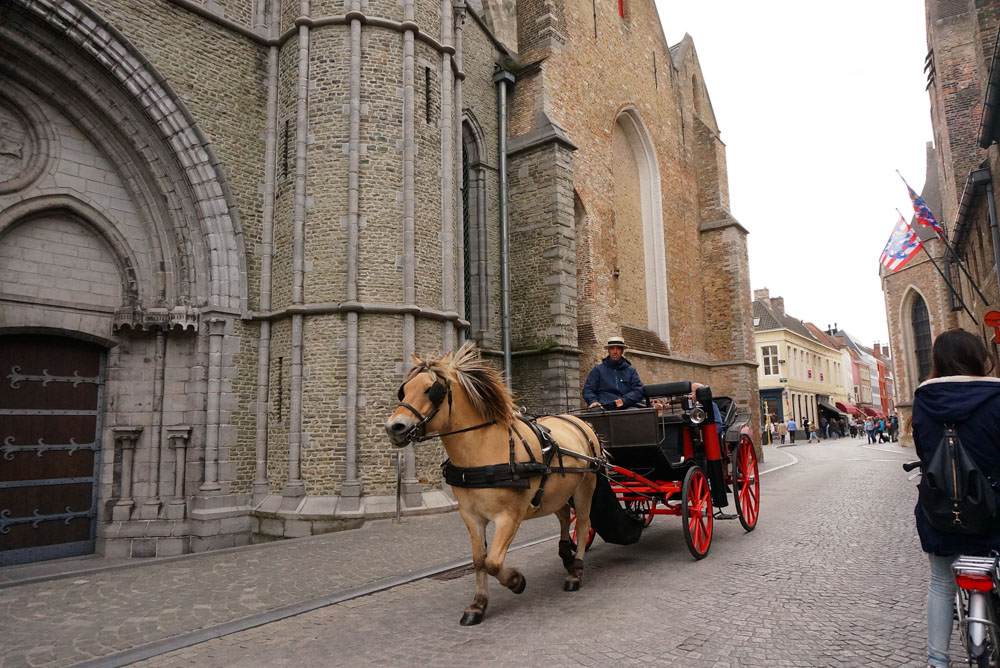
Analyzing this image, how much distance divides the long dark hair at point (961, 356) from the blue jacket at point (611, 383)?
3.50 m

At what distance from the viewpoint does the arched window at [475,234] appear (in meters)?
13.4

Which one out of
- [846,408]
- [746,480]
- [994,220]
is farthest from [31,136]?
[846,408]

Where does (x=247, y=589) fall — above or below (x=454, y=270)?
below

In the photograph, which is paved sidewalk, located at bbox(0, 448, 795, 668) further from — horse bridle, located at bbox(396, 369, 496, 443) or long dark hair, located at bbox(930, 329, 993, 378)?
long dark hair, located at bbox(930, 329, 993, 378)

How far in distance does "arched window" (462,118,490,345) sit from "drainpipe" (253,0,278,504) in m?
4.20

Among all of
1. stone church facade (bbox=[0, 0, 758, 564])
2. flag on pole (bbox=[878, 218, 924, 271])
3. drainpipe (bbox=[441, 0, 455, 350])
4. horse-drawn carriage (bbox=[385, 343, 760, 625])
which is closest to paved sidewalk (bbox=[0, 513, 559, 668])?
stone church facade (bbox=[0, 0, 758, 564])

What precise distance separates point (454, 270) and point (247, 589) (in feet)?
20.5

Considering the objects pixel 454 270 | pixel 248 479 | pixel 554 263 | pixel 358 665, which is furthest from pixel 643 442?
pixel 554 263

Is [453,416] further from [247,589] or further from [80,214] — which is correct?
[80,214]

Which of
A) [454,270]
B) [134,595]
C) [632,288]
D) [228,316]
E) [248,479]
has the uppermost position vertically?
[632,288]

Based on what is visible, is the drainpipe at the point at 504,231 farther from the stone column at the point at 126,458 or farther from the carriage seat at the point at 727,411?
the stone column at the point at 126,458

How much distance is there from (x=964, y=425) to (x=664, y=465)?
3.30 metres

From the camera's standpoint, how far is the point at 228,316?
9.70 metres

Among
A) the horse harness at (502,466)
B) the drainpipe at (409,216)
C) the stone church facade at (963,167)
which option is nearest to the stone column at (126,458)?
the drainpipe at (409,216)
